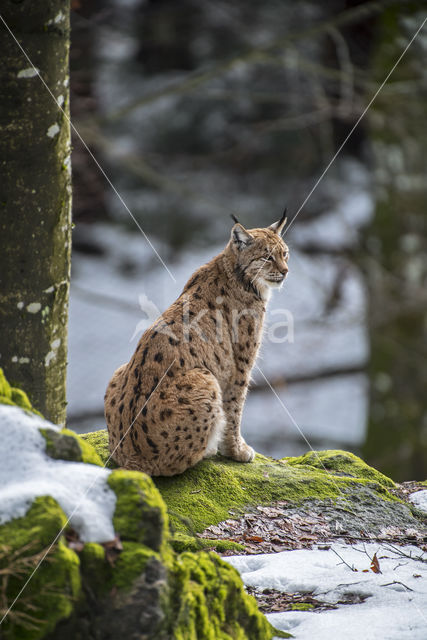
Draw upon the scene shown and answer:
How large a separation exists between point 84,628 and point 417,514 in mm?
2753

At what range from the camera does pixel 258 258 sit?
15.0ft

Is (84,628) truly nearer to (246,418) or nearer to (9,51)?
(9,51)

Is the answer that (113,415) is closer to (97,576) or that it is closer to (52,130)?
(52,130)

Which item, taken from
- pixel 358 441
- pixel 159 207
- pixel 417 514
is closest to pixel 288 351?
pixel 358 441

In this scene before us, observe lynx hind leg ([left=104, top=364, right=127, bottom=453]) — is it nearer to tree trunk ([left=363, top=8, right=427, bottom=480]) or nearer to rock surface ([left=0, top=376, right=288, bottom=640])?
rock surface ([left=0, top=376, right=288, bottom=640])

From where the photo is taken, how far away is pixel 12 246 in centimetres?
329

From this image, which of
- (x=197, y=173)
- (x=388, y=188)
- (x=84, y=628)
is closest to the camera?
(x=84, y=628)

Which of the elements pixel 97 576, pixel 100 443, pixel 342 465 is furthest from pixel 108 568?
pixel 342 465

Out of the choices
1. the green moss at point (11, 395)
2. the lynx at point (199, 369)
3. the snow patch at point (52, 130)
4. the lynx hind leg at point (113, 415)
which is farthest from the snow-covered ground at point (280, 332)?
the green moss at point (11, 395)

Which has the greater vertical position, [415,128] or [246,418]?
[415,128]

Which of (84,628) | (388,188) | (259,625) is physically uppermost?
(388,188)

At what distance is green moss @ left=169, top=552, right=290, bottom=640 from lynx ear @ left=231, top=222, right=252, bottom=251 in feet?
7.93

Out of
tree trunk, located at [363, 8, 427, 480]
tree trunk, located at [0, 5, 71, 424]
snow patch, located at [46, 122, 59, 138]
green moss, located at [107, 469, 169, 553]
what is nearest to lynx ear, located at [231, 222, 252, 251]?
tree trunk, located at [0, 5, 71, 424]

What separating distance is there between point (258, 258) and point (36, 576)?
2.92 meters
